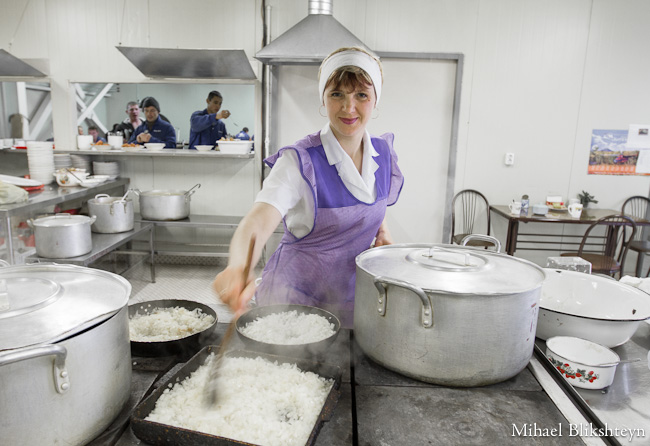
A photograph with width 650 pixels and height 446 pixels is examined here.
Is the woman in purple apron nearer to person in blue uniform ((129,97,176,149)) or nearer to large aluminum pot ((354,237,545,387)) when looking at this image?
large aluminum pot ((354,237,545,387))

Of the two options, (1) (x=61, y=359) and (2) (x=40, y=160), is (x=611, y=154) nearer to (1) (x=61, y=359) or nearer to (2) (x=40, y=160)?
(1) (x=61, y=359)

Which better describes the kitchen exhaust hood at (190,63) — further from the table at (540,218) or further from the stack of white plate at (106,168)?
the table at (540,218)

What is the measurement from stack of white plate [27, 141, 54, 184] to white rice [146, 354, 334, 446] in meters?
4.51

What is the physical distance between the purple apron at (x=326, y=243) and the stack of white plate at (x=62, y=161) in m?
4.03

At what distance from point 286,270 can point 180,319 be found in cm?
62

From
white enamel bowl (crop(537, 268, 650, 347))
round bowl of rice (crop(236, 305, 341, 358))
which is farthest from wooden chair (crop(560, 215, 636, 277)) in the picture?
round bowl of rice (crop(236, 305, 341, 358))

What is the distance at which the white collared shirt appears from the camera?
5.34 ft

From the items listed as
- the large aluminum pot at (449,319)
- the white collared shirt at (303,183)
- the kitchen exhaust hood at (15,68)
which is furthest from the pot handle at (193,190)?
the large aluminum pot at (449,319)

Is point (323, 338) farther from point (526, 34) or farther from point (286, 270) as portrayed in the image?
point (526, 34)

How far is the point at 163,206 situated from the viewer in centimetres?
474

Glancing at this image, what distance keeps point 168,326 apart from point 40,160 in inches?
169

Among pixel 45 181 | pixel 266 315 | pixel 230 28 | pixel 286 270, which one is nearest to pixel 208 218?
pixel 45 181

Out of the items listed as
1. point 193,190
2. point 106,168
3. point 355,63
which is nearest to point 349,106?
point 355,63

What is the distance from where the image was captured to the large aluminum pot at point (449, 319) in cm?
106
